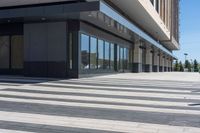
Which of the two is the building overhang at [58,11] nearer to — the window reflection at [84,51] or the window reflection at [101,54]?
the window reflection at [84,51]

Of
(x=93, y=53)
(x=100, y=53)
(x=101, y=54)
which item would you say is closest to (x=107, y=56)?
(x=101, y=54)

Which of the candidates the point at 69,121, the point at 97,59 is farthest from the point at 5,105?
the point at 97,59

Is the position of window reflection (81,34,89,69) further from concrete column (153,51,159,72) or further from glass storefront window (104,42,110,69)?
concrete column (153,51,159,72)

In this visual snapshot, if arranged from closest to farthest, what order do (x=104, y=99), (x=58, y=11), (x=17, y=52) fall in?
1. (x=104, y=99)
2. (x=58, y=11)
3. (x=17, y=52)

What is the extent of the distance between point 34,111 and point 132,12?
24.2m

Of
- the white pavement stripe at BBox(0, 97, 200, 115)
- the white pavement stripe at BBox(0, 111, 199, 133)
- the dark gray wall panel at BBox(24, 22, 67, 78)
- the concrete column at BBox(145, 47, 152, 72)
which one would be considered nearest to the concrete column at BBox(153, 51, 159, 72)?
the concrete column at BBox(145, 47, 152, 72)

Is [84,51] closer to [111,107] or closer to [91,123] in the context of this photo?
[111,107]

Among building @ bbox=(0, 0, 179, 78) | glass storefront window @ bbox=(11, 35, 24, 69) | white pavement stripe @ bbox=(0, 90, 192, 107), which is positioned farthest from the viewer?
glass storefront window @ bbox=(11, 35, 24, 69)

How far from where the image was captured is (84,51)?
24.4m

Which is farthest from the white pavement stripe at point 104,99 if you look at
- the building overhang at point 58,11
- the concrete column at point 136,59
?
the concrete column at point 136,59

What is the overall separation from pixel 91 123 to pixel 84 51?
16339 mm

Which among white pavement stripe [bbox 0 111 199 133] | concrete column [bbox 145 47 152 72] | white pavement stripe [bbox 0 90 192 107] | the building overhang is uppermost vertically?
the building overhang

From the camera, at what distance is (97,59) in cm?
2786

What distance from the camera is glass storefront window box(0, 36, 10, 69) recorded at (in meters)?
25.9
